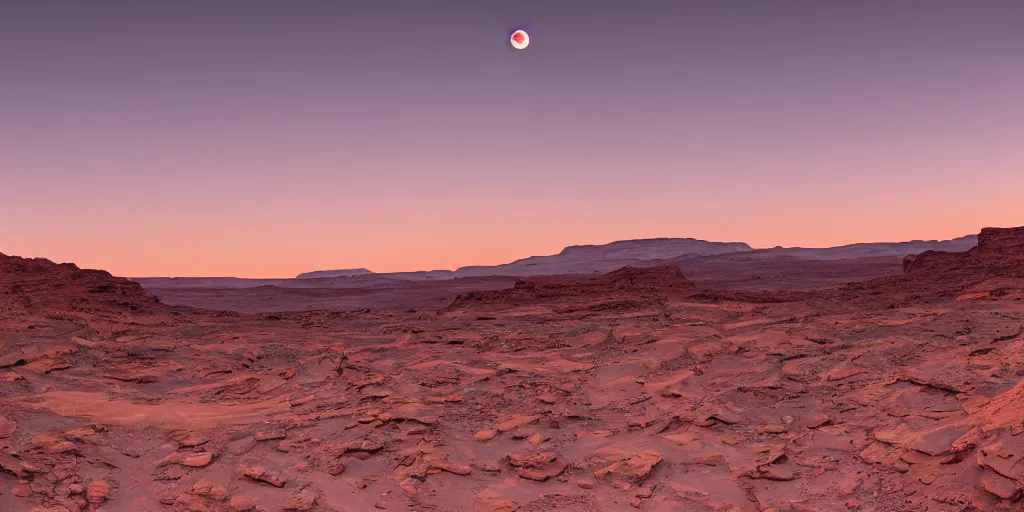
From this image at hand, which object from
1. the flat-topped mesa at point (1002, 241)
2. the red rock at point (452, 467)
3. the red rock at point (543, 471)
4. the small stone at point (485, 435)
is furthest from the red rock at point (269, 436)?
the flat-topped mesa at point (1002, 241)

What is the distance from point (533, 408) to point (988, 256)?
42.5 ft

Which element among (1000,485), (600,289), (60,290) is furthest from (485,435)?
(60,290)

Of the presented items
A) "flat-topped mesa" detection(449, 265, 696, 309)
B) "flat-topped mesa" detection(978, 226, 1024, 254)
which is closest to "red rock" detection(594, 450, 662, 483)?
"flat-topped mesa" detection(449, 265, 696, 309)

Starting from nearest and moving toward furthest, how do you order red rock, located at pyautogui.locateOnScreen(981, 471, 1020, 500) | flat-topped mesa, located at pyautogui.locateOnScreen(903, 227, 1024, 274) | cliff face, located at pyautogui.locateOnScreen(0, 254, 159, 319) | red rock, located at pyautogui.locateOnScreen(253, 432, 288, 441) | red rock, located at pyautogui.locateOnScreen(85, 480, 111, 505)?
red rock, located at pyautogui.locateOnScreen(981, 471, 1020, 500) < red rock, located at pyautogui.locateOnScreen(85, 480, 111, 505) < red rock, located at pyautogui.locateOnScreen(253, 432, 288, 441) < cliff face, located at pyautogui.locateOnScreen(0, 254, 159, 319) < flat-topped mesa, located at pyautogui.locateOnScreen(903, 227, 1024, 274)

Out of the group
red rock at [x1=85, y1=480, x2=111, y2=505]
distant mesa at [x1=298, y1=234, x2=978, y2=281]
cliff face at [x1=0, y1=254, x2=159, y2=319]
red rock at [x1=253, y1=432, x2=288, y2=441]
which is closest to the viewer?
red rock at [x1=85, y1=480, x2=111, y2=505]

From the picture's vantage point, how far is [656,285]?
16172 mm

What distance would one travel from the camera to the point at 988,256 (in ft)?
50.9

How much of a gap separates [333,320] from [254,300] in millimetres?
21177

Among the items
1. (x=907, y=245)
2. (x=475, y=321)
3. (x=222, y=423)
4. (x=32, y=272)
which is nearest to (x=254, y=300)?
(x=32, y=272)

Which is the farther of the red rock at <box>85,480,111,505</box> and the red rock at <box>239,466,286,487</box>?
the red rock at <box>239,466,286,487</box>

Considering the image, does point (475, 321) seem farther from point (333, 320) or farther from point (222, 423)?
point (222, 423)

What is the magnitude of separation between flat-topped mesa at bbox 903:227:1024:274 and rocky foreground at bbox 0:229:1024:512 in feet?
3.09

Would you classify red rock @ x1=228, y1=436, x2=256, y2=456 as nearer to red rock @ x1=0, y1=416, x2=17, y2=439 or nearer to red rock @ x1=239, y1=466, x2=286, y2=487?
red rock @ x1=239, y1=466, x2=286, y2=487

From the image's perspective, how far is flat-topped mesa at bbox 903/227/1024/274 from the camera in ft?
48.8
